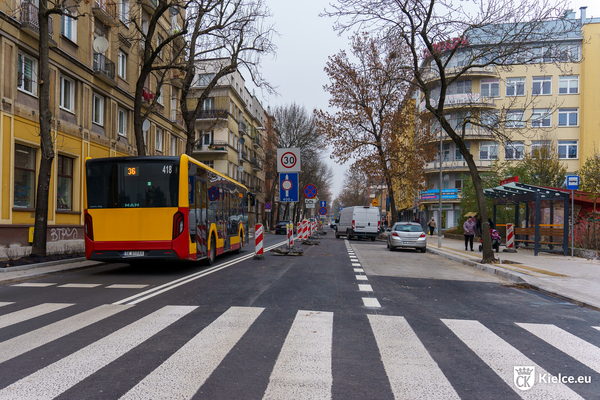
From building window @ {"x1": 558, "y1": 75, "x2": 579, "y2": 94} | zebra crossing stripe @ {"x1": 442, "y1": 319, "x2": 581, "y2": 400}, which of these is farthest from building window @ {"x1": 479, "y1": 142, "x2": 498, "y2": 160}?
zebra crossing stripe @ {"x1": 442, "y1": 319, "x2": 581, "y2": 400}

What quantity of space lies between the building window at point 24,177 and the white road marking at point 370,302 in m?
13.8

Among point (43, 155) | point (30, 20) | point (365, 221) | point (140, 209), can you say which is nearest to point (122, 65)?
point (30, 20)

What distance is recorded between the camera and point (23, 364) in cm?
437

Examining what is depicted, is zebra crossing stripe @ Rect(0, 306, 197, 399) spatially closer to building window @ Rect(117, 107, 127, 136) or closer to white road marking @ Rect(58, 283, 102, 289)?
white road marking @ Rect(58, 283, 102, 289)

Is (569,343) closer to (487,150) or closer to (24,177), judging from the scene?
(24,177)

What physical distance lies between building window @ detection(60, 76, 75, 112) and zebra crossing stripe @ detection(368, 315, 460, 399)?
726 inches

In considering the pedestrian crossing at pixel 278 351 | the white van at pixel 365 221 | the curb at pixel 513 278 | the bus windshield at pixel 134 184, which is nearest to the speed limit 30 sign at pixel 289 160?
the bus windshield at pixel 134 184

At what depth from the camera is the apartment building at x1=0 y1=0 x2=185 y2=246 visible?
16125 mm

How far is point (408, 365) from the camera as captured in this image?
14.8ft

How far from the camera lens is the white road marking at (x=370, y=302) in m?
7.71

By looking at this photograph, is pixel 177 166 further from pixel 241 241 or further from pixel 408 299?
pixel 241 241

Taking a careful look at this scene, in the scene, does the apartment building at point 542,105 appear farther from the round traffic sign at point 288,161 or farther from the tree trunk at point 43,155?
the tree trunk at point 43,155

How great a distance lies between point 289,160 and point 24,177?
9567 millimetres

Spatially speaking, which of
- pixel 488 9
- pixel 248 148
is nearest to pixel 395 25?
pixel 488 9
